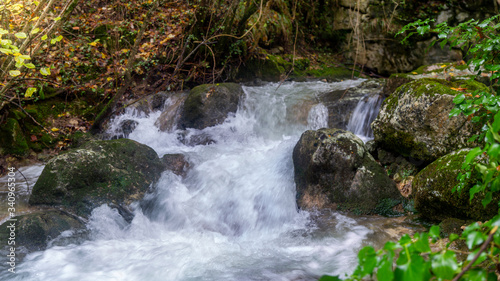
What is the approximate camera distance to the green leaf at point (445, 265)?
94 cm

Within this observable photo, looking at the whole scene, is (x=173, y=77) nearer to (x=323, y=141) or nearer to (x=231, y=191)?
(x=231, y=191)

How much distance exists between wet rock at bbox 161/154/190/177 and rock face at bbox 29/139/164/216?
1.11ft

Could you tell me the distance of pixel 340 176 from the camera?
190 inches

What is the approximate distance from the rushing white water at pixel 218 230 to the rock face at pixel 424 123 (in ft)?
5.30

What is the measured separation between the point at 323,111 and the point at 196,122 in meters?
2.93

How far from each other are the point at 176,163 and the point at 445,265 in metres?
5.36

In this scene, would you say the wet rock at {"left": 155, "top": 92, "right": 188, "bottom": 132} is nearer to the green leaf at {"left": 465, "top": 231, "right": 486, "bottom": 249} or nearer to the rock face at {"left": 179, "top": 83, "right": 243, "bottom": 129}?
the rock face at {"left": 179, "top": 83, "right": 243, "bottom": 129}

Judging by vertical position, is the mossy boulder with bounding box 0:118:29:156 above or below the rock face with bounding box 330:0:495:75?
below

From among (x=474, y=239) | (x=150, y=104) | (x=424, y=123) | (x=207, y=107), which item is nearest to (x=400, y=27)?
(x=424, y=123)

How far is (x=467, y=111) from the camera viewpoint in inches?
82.6

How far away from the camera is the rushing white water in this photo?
3561 millimetres

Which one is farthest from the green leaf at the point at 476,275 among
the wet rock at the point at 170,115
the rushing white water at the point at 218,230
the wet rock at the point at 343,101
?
the wet rock at the point at 170,115

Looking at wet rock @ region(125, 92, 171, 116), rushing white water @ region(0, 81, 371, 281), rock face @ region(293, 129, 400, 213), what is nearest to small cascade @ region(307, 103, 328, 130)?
rushing white water @ region(0, 81, 371, 281)

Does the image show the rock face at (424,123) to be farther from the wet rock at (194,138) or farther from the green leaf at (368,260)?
the green leaf at (368,260)
